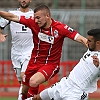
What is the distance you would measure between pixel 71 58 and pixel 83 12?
147 cm

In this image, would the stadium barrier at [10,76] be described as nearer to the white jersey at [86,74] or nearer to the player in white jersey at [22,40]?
the player in white jersey at [22,40]

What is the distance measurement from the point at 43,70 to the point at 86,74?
1.41m

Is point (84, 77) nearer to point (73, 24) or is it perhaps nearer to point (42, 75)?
point (42, 75)

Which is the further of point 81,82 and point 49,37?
point 49,37

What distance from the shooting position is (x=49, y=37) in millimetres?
11375

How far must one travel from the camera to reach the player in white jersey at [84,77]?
10039 millimetres

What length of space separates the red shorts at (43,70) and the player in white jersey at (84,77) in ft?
3.04

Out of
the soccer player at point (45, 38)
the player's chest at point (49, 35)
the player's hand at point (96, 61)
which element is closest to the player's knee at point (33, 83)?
the soccer player at point (45, 38)

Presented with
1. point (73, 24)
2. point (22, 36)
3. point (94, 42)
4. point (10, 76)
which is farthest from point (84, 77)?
point (73, 24)

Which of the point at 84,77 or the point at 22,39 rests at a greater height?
the point at 84,77

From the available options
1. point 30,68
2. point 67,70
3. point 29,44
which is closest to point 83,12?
point 67,70

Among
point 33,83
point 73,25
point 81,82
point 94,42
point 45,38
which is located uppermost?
point 94,42

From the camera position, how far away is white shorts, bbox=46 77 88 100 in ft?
33.5

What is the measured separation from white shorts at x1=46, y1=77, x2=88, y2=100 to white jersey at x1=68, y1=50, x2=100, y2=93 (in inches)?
3.3
